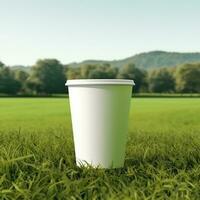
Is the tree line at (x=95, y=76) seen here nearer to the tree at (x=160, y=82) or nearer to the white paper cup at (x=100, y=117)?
the tree at (x=160, y=82)

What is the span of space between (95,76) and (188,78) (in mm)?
20796

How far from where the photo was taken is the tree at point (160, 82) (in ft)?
327

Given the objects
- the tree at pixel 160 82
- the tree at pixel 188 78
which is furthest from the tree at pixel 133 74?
the tree at pixel 188 78

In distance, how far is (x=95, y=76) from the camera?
9306cm

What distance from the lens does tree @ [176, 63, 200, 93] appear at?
95.8m

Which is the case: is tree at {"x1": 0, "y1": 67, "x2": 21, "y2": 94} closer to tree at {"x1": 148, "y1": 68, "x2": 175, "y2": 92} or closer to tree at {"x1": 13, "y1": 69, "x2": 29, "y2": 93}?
tree at {"x1": 13, "y1": 69, "x2": 29, "y2": 93}

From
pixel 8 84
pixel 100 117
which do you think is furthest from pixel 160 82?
pixel 100 117

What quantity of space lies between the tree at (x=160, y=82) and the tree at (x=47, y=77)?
20530mm

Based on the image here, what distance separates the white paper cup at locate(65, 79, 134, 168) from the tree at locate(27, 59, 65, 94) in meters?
78.4

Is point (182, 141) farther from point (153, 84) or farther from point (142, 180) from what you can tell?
point (153, 84)

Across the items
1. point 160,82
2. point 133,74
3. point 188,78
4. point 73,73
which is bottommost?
point 160,82

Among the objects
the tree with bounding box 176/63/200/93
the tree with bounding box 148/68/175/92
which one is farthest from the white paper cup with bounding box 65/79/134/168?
the tree with bounding box 148/68/175/92

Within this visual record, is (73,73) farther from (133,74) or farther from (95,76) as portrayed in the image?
(133,74)

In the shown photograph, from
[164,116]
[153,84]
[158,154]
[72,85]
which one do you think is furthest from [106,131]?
[153,84]
